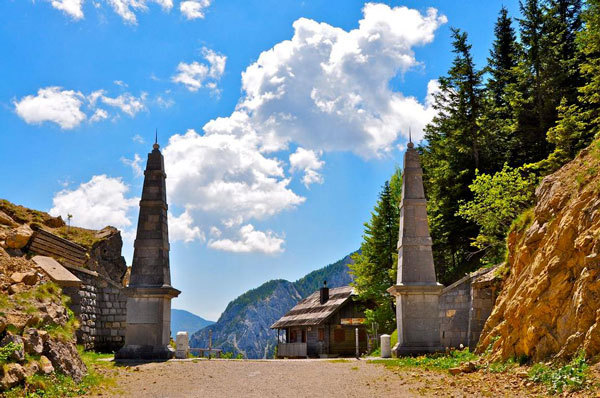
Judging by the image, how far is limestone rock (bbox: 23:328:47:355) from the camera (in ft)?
34.9

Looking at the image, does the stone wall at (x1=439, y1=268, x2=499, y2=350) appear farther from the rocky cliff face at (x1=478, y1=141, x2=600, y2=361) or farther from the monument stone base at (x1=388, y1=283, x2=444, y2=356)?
the rocky cliff face at (x1=478, y1=141, x2=600, y2=361)

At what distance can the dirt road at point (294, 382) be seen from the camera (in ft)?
35.1

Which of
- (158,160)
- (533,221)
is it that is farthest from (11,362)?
(533,221)

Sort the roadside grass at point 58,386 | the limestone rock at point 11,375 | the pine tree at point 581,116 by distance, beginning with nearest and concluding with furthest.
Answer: the limestone rock at point 11,375 → the roadside grass at point 58,386 → the pine tree at point 581,116

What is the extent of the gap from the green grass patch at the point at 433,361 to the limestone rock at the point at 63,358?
843 centimetres

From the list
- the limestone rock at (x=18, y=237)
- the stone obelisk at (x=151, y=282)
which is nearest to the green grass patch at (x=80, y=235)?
the limestone rock at (x=18, y=237)

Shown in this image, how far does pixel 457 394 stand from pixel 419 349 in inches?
305

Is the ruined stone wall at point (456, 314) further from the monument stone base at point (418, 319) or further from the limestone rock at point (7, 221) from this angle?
the limestone rock at point (7, 221)

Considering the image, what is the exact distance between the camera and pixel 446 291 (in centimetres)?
2231

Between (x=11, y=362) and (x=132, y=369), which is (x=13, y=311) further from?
(x=132, y=369)

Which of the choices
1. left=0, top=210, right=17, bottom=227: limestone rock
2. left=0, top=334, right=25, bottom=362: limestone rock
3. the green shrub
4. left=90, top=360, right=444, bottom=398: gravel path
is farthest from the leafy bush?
left=0, top=210, right=17, bottom=227: limestone rock

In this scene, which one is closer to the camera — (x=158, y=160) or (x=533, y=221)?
(x=533, y=221)

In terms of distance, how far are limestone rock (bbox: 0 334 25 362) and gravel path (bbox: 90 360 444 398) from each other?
176 cm

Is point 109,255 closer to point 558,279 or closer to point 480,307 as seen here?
point 480,307
